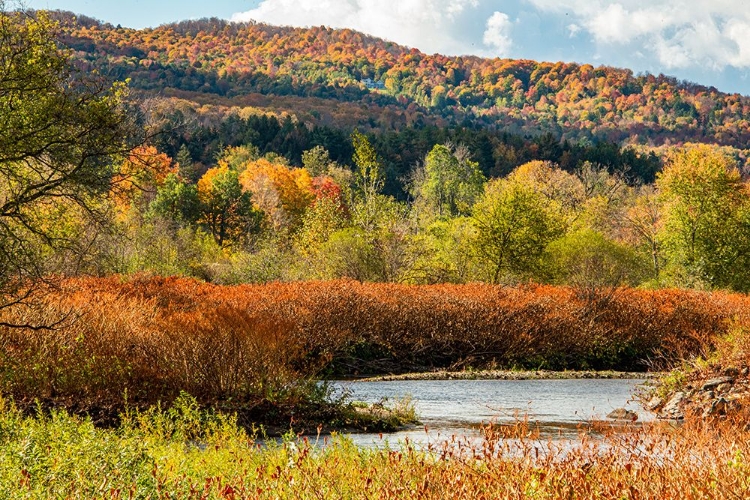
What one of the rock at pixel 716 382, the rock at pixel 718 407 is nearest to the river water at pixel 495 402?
the rock at pixel 718 407

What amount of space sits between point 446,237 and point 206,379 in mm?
36890

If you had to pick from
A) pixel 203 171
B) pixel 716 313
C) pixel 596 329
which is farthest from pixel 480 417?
pixel 203 171

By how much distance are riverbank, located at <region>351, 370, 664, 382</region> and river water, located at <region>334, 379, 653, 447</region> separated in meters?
1.08

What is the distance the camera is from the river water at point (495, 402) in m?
16.9

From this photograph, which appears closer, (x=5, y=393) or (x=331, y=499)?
(x=331, y=499)

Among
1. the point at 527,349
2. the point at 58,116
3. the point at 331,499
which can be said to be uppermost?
the point at 58,116

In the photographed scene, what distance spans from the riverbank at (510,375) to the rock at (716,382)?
904 cm

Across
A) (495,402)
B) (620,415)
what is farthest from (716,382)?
(495,402)

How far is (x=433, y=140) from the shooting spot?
425ft

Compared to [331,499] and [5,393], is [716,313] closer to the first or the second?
[5,393]

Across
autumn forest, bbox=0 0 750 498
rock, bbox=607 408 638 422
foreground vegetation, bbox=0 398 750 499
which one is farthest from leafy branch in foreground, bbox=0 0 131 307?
rock, bbox=607 408 638 422

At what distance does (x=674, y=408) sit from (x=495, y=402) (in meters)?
4.53

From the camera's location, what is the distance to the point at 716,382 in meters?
20.1

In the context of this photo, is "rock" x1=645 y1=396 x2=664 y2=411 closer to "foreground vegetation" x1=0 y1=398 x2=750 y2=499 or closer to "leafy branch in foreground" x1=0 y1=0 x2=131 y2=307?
"foreground vegetation" x1=0 y1=398 x2=750 y2=499
